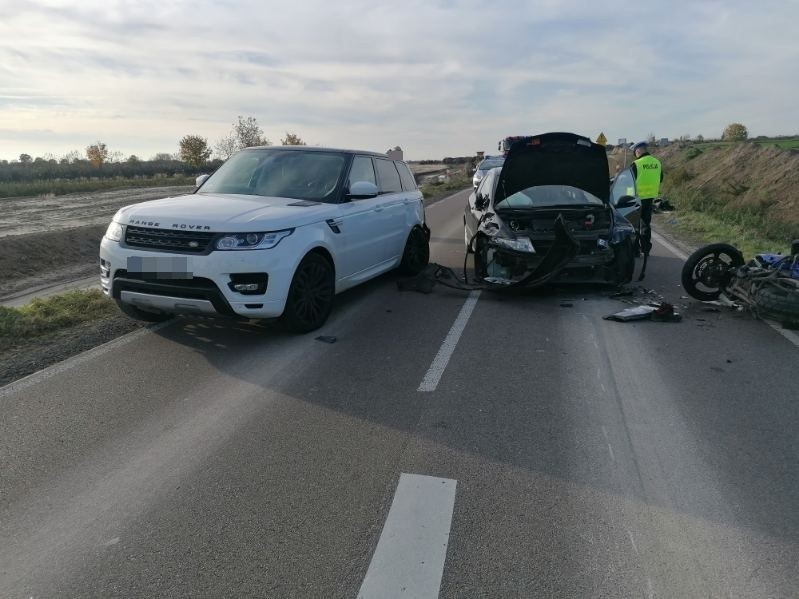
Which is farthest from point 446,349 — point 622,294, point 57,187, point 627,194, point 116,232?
point 57,187

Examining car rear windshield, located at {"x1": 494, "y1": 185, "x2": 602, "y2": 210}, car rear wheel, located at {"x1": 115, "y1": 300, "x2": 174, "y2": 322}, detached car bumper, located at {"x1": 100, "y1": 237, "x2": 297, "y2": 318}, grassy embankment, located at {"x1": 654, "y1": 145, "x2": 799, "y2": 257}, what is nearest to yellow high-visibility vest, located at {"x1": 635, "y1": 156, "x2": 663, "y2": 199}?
grassy embankment, located at {"x1": 654, "y1": 145, "x2": 799, "y2": 257}

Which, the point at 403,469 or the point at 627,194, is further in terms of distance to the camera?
the point at 627,194

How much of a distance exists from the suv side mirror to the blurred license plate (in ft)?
6.90

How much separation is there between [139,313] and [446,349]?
10.5ft

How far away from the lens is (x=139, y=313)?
610cm

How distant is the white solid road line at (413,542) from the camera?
253 cm

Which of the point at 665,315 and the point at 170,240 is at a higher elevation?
the point at 170,240

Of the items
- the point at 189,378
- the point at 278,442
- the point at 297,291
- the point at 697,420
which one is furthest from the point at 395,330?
the point at 697,420

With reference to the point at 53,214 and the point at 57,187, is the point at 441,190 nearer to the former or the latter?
the point at 53,214

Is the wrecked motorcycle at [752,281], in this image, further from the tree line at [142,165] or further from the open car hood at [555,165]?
the tree line at [142,165]

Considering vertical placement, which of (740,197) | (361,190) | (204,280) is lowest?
(740,197)

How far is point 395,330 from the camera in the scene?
6297 millimetres

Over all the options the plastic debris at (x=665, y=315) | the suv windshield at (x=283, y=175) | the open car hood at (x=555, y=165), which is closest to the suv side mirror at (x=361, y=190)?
the suv windshield at (x=283, y=175)

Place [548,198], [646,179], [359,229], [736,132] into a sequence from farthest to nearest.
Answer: [736,132]
[646,179]
[548,198]
[359,229]
